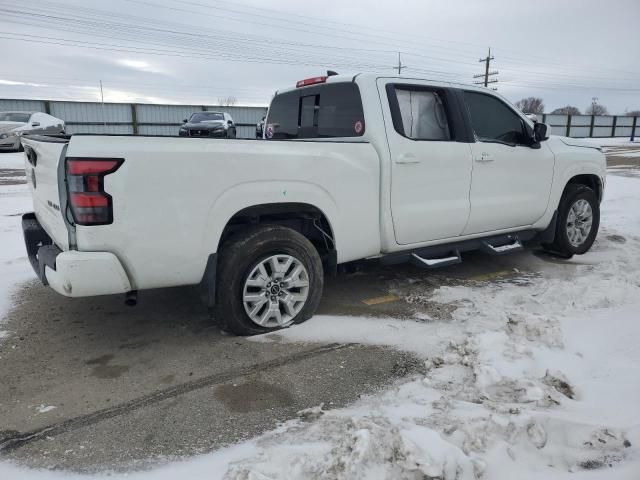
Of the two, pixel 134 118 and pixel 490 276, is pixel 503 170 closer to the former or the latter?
pixel 490 276

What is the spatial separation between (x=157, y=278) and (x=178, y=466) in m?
1.27

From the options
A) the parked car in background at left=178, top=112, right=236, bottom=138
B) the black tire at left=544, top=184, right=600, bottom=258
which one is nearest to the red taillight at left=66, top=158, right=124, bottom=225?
the black tire at left=544, top=184, right=600, bottom=258

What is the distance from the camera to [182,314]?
4.20 meters

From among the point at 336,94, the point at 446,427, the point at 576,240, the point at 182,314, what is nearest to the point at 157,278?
the point at 182,314

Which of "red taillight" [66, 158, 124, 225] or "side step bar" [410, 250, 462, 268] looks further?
"side step bar" [410, 250, 462, 268]

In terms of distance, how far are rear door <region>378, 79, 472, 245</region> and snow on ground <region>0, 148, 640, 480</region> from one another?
29.0 inches

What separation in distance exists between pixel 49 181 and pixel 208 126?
58.0 ft

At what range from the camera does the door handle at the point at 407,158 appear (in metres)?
4.11

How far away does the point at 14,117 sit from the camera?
57.8 feet

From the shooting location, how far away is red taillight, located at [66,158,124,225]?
2.88 meters

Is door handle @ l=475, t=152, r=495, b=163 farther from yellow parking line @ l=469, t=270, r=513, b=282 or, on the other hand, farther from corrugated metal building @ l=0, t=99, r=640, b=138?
corrugated metal building @ l=0, t=99, r=640, b=138

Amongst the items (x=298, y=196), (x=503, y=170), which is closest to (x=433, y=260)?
(x=503, y=170)

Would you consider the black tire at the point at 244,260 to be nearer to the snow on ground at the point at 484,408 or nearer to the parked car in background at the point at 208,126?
the snow on ground at the point at 484,408

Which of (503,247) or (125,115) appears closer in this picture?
(503,247)
